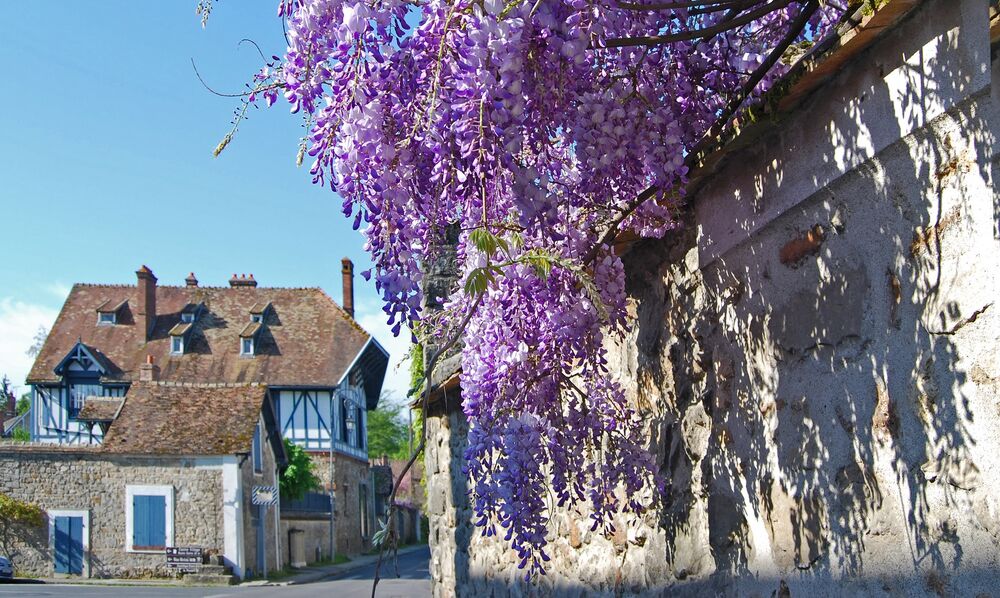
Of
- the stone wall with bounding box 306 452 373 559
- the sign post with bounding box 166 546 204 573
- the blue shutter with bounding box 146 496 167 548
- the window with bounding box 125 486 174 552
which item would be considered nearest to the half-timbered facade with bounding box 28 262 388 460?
the stone wall with bounding box 306 452 373 559

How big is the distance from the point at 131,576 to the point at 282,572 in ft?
14.7

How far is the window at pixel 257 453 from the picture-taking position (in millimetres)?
28109

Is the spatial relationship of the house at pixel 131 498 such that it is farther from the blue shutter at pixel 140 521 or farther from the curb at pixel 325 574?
the curb at pixel 325 574

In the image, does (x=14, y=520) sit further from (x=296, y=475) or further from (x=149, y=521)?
(x=296, y=475)

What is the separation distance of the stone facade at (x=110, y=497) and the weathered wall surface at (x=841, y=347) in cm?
2476

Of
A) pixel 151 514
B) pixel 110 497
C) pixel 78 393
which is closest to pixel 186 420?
pixel 151 514

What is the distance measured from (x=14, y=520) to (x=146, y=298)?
40.6ft

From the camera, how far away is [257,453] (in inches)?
1118

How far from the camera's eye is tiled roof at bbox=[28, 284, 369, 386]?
3575cm

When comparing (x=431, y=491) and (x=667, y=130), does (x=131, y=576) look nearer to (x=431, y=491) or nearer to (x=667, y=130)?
(x=431, y=491)

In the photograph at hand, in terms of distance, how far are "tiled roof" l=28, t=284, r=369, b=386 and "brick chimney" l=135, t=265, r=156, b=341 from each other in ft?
0.89

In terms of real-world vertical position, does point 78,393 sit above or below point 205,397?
above

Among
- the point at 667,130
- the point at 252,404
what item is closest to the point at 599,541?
the point at 667,130

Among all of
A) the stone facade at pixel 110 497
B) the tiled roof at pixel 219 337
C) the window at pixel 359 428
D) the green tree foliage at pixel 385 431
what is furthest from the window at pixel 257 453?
the green tree foliage at pixel 385 431
